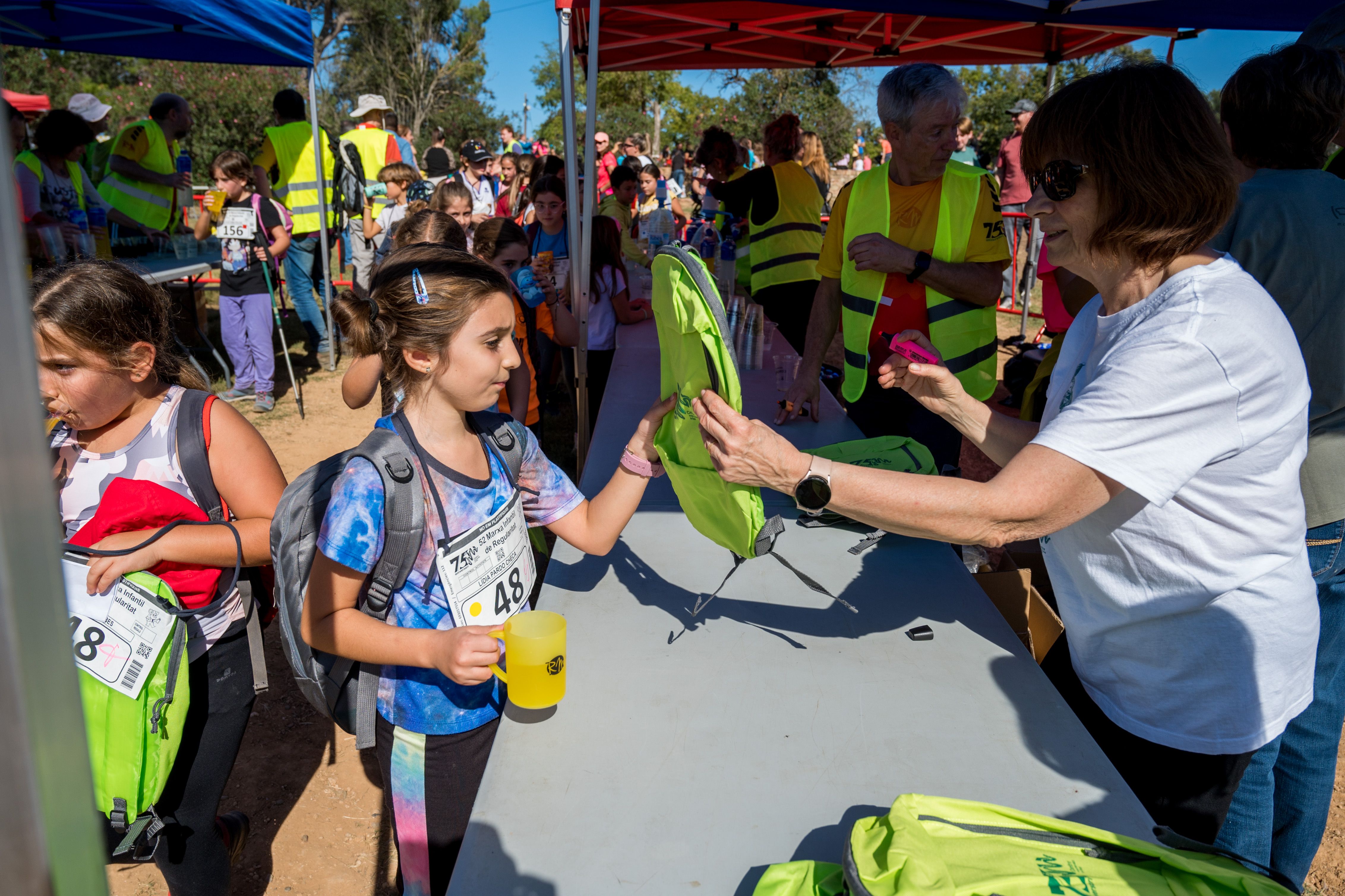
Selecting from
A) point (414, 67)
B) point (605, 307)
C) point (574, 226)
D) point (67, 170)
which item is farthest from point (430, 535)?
point (414, 67)

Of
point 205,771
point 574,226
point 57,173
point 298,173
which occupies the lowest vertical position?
A: point 205,771

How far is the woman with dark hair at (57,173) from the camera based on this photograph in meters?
5.55

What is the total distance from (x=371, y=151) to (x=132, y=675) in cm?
691

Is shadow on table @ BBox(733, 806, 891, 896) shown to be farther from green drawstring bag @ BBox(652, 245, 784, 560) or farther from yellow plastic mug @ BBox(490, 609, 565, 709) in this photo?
green drawstring bag @ BBox(652, 245, 784, 560)

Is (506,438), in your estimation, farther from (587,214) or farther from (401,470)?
(587,214)

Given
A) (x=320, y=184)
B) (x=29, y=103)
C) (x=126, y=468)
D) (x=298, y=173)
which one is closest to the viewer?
(x=126, y=468)

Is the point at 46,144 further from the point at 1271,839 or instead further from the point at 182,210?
the point at 1271,839

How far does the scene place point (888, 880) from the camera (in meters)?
1.08

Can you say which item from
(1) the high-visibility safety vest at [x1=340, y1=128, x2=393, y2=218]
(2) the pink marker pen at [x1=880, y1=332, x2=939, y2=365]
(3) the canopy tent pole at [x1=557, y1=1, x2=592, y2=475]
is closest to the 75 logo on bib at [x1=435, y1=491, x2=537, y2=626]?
(2) the pink marker pen at [x1=880, y1=332, x2=939, y2=365]

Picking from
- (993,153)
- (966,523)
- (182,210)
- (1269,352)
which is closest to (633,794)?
(966,523)

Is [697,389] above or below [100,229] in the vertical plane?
below

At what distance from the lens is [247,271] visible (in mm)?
5875

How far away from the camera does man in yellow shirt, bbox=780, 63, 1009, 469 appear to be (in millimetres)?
2734

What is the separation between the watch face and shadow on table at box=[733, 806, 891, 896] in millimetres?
479
